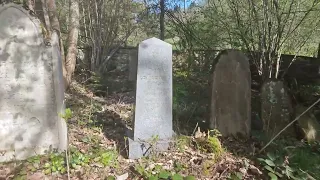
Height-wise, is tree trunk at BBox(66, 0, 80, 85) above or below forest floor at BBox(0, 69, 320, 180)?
above

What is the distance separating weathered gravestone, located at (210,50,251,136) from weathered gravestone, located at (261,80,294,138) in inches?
13.6

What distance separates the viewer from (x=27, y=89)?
3.51m

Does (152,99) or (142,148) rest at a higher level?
(152,99)

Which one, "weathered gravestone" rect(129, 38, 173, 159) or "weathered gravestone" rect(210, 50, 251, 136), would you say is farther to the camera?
"weathered gravestone" rect(210, 50, 251, 136)

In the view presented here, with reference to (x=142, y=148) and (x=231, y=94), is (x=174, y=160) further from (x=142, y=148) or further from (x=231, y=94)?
(x=231, y=94)

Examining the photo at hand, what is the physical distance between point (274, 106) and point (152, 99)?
211cm

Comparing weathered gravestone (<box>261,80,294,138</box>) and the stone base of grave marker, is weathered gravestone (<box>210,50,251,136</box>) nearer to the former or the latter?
weathered gravestone (<box>261,80,294,138</box>)

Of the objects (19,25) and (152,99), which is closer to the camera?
(19,25)

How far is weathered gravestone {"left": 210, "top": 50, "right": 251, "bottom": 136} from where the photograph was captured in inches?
177

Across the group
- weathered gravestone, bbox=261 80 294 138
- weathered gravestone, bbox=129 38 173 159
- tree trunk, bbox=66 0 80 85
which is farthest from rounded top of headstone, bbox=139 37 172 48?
tree trunk, bbox=66 0 80 85

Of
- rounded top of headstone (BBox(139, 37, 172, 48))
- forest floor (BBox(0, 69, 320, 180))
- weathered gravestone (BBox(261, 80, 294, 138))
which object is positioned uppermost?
rounded top of headstone (BBox(139, 37, 172, 48))

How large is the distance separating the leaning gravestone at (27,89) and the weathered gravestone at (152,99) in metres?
0.98

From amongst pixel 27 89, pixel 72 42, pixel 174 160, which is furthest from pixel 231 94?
pixel 72 42

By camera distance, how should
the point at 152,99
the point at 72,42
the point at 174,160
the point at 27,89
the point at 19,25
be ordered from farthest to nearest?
the point at 72,42
the point at 152,99
the point at 174,160
the point at 27,89
the point at 19,25
